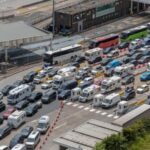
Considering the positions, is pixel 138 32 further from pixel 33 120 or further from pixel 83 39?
pixel 33 120

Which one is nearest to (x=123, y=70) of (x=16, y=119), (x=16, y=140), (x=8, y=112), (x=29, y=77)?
(x=29, y=77)

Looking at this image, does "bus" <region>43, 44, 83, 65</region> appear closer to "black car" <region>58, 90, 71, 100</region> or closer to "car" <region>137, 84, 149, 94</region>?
"black car" <region>58, 90, 71, 100</region>

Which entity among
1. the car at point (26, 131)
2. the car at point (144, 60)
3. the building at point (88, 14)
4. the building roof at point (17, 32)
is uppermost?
the building at point (88, 14)

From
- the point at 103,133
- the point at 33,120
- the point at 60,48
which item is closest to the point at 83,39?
the point at 60,48

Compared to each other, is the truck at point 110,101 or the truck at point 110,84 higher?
the truck at point 110,84

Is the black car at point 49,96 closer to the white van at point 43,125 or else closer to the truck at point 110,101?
the truck at point 110,101

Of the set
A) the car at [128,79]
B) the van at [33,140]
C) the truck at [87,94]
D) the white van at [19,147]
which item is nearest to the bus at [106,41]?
the car at [128,79]
